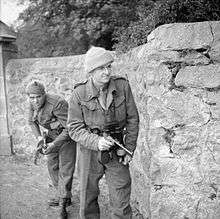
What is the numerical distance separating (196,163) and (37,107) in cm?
185

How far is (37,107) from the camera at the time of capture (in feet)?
12.6

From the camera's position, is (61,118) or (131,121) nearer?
(131,121)

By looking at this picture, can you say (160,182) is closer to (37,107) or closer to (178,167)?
(178,167)

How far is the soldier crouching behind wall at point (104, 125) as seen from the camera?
9.23 ft

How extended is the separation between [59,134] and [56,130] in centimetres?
6

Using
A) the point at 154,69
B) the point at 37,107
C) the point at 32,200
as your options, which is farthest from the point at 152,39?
the point at 32,200

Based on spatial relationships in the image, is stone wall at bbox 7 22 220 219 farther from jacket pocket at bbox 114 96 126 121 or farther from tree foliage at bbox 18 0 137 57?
tree foliage at bbox 18 0 137 57

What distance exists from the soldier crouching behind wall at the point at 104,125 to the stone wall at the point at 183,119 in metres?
0.30

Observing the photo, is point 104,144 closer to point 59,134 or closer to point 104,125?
point 104,125

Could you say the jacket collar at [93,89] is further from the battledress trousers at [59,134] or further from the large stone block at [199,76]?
the battledress trousers at [59,134]

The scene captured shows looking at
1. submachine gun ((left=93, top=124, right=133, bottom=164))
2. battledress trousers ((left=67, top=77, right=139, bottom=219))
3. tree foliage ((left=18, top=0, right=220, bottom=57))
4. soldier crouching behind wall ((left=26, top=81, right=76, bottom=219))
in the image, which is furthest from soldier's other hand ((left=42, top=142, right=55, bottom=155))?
tree foliage ((left=18, top=0, right=220, bottom=57))

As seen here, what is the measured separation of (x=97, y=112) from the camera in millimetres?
2906

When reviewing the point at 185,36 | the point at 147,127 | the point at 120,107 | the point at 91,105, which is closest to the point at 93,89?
the point at 91,105

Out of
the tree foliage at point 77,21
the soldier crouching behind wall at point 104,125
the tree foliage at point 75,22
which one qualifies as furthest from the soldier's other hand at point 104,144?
the tree foliage at point 77,21
